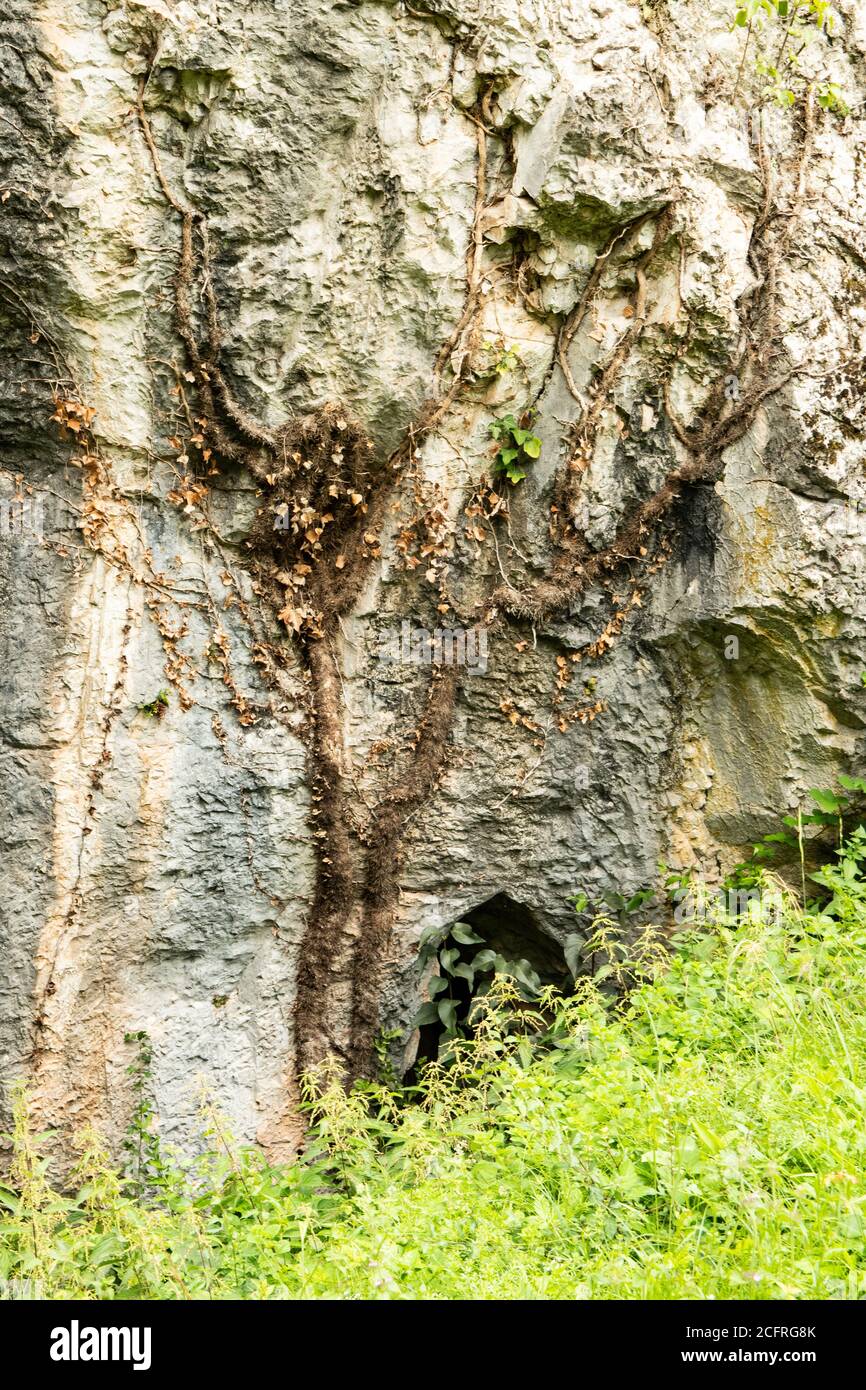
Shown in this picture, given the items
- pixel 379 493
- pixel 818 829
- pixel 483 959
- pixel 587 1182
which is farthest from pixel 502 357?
pixel 587 1182

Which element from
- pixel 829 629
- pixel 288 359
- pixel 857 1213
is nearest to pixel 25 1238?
pixel 857 1213

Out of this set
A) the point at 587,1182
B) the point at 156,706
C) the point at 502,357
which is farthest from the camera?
the point at 502,357

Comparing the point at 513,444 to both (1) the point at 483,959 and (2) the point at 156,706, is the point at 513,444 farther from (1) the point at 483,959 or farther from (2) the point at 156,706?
(1) the point at 483,959

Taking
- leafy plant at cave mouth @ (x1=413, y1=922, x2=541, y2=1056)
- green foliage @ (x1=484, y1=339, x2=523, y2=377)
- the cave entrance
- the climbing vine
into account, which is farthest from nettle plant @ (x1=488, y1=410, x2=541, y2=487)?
leafy plant at cave mouth @ (x1=413, y1=922, x2=541, y2=1056)

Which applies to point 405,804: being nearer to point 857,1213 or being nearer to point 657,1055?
point 657,1055

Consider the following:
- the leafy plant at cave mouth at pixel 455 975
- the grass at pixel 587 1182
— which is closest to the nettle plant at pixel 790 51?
the grass at pixel 587 1182

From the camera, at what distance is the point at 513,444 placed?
4469 mm

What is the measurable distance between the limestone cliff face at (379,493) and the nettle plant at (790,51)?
7 centimetres

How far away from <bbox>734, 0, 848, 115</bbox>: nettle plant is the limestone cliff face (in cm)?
7

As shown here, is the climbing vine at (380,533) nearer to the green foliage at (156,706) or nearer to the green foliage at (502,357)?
the green foliage at (502,357)

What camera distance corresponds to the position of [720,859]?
4773mm

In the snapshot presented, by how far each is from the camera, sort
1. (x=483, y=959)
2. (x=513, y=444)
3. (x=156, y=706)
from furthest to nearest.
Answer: (x=483, y=959) < (x=513, y=444) < (x=156, y=706)

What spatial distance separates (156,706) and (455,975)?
5.59ft

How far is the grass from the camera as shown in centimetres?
243
